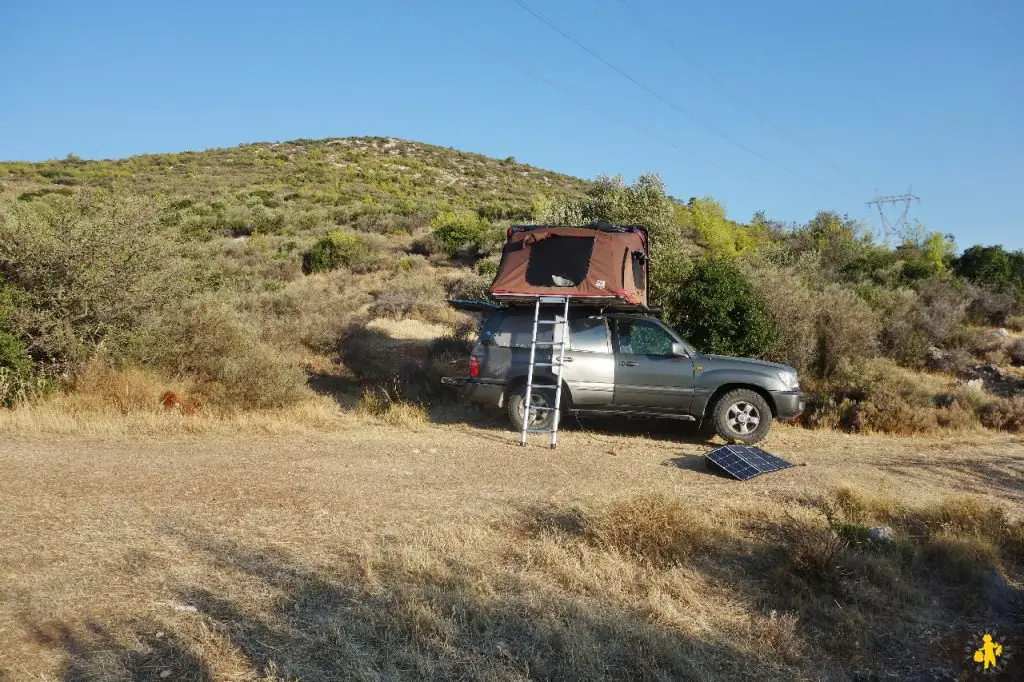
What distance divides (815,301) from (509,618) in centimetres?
1236

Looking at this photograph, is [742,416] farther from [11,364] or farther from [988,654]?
[11,364]

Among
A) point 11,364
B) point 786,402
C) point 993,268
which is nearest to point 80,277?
point 11,364

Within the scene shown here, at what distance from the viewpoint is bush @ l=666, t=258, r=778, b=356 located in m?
12.6

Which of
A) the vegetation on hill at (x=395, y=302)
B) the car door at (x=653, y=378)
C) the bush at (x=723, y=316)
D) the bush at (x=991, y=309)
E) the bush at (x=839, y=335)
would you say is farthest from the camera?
the bush at (x=991, y=309)

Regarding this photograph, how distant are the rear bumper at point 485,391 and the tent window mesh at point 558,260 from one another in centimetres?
147

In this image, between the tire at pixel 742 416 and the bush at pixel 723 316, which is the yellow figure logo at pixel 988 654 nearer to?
the tire at pixel 742 416

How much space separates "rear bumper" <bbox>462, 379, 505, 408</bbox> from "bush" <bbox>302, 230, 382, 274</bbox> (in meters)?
15.6

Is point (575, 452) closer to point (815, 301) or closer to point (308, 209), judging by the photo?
point (815, 301)

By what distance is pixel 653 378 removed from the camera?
378 inches

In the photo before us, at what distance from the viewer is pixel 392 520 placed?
574 centimetres

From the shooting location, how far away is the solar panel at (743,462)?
7379mm

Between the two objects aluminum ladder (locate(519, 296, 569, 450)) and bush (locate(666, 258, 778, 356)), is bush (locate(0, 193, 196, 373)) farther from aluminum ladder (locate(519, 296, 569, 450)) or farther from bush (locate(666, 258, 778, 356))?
bush (locate(666, 258, 778, 356))

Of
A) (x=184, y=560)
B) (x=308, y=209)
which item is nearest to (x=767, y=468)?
(x=184, y=560)

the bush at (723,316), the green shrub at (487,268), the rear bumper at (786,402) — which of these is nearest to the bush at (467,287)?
the green shrub at (487,268)
